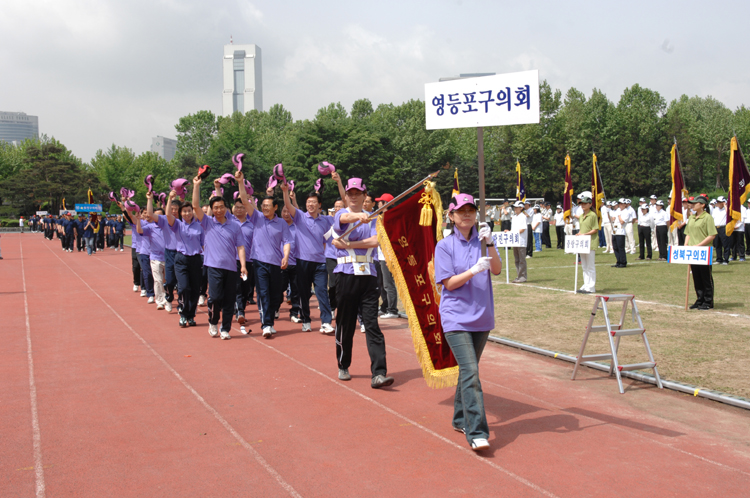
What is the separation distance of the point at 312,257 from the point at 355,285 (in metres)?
3.10

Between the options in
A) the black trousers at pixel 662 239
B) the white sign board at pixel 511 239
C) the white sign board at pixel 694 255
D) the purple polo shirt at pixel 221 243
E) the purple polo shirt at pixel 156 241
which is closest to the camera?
the purple polo shirt at pixel 221 243

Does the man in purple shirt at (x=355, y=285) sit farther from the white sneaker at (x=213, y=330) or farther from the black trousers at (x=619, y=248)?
the black trousers at (x=619, y=248)

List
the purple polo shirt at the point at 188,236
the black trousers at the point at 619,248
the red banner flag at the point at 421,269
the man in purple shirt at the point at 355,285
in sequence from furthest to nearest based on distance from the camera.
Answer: the black trousers at the point at 619,248
the purple polo shirt at the point at 188,236
the man in purple shirt at the point at 355,285
the red banner flag at the point at 421,269

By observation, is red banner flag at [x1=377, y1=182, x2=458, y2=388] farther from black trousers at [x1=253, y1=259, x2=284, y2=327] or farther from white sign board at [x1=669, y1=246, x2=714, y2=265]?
white sign board at [x1=669, y1=246, x2=714, y2=265]

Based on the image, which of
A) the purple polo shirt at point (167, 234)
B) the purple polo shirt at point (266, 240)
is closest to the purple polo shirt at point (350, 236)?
the purple polo shirt at point (266, 240)

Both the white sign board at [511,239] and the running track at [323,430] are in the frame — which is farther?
the white sign board at [511,239]

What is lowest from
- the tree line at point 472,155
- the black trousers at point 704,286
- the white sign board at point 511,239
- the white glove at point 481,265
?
the black trousers at point 704,286

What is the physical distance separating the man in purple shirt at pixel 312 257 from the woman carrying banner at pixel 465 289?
15.8 feet

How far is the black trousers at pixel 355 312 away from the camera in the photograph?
22.1 ft

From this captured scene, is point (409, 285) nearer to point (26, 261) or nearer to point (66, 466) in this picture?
point (66, 466)

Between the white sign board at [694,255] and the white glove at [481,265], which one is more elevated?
the white glove at [481,265]

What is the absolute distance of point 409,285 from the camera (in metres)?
6.06

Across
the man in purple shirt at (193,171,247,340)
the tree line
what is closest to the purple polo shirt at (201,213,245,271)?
the man in purple shirt at (193,171,247,340)

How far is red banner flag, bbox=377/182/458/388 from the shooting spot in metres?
5.79
